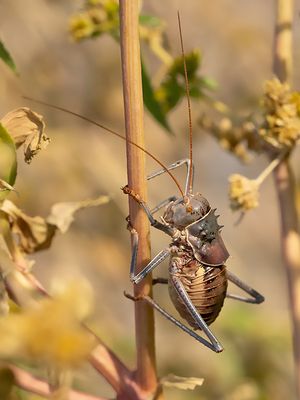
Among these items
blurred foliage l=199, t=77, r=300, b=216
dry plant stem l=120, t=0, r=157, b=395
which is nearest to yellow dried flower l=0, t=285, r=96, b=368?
dry plant stem l=120, t=0, r=157, b=395

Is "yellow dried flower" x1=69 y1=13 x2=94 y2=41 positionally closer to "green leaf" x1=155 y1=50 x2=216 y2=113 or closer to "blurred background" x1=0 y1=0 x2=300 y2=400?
"green leaf" x1=155 y1=50 x2=216 y2=113

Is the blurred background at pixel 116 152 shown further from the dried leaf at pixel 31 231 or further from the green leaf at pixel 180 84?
the dried leaf at pixel 31 231

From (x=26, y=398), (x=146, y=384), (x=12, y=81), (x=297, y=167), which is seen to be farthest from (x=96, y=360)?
(x=297, y=167)

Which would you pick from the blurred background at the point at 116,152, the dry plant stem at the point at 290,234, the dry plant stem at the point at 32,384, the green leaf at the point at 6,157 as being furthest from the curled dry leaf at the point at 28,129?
the blurred background at the point at 116,152

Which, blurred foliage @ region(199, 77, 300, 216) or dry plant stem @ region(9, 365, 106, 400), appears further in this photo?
blurred foliage @ region(199, 77, 300, 216)

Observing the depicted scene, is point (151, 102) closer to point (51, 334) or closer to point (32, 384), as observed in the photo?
point (32, 384)

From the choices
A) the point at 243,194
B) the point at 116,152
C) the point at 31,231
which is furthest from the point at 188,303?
the point at 116,152

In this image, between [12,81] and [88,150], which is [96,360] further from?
[88,150]
